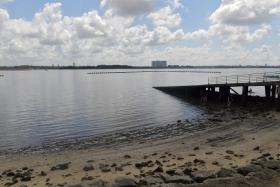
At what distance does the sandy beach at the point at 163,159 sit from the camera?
12695mm

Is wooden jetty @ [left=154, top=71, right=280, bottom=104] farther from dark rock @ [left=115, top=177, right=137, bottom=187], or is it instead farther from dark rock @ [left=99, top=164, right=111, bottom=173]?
dark rock @ [left=115, top=177, right=137, bottom=187]

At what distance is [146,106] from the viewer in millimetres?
48250

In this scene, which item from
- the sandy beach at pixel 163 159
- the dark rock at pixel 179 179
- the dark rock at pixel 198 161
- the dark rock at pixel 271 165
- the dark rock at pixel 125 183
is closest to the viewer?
the dark rock at pixel 125 183

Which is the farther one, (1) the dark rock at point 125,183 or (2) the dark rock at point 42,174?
(2) the dark rock at point 42,174

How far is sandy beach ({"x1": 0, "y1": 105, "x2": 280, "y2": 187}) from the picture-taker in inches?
500

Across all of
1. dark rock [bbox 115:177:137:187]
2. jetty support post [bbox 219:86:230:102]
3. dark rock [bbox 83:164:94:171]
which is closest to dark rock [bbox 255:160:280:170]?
dark rock [bbox 115:177:137:187]

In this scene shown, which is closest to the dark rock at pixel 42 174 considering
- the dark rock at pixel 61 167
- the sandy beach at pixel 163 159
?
the sandy beach at pixel 163 159

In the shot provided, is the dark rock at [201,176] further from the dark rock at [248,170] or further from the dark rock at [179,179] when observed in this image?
the dark rock at [248,170]

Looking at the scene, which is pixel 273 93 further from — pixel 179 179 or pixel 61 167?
pixel 179 179

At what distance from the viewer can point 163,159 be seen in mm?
18516

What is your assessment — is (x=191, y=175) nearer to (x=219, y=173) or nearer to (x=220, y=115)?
(x=219, y=173)

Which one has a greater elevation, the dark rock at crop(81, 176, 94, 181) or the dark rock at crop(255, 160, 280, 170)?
the dark rock at crop(255, 160, 280, 170)

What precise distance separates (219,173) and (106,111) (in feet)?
102

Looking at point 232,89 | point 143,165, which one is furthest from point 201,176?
point 232,89
